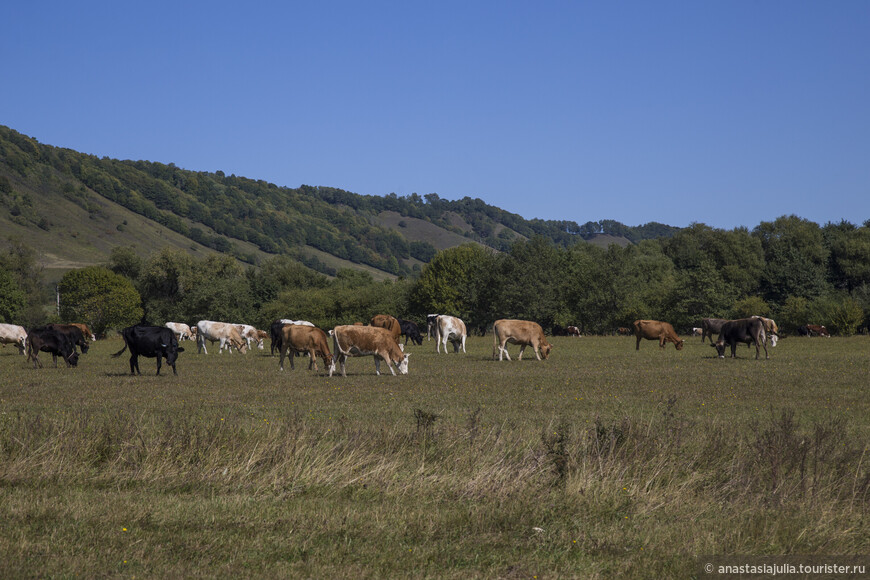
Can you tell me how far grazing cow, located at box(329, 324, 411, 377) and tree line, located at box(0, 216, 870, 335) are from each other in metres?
56.5

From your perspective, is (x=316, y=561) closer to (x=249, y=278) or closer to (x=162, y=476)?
Result: (x=162, y=476)

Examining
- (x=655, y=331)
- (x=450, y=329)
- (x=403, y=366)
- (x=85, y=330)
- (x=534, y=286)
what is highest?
(x=534, y=286)

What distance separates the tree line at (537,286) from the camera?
82.4 m

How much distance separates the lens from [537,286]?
89.6m

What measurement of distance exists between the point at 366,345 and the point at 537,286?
65.3 m

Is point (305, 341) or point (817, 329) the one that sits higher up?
point (817, 329)

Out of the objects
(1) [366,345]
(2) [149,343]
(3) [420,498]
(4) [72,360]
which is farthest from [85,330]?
(3) [420,498]

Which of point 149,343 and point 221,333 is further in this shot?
point 221,333

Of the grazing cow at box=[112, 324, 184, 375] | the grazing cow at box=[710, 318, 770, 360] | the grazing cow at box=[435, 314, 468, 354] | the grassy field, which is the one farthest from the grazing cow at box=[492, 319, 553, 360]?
the grassy field

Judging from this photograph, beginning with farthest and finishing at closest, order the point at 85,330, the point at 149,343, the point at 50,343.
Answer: the point at 85,330, the point at 50,343, the point at 149,343

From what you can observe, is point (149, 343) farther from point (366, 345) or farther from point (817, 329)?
point (817, 329)

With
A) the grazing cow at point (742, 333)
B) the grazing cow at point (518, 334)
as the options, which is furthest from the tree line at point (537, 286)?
the grazing cow at point (518, 334)

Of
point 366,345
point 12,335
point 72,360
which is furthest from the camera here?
point 12,335

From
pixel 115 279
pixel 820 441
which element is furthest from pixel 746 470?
pixel 115 279
